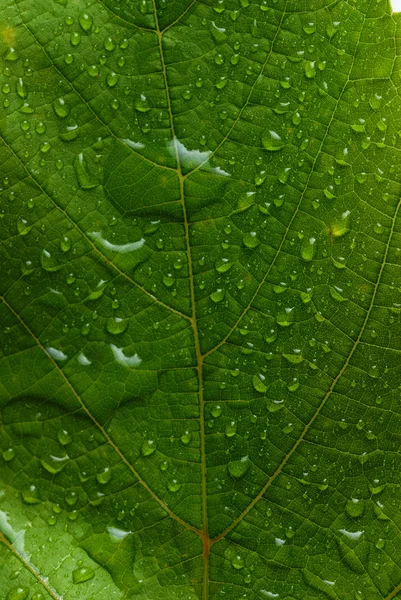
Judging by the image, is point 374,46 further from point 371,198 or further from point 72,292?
point 72,292

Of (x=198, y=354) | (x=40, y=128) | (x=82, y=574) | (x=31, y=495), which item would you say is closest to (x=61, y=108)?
(x=40, y=128)

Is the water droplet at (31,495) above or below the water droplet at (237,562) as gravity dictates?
above

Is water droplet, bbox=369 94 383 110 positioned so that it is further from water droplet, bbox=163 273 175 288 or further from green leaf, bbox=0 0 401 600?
water droplet, bbox=163 273 175 288

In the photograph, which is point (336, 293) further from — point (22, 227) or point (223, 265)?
point (22, 227)

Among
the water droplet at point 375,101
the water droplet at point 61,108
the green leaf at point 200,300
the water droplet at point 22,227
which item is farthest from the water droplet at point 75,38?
the water droplet at point 375,101

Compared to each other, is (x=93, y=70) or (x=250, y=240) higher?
(x=93, y=70)

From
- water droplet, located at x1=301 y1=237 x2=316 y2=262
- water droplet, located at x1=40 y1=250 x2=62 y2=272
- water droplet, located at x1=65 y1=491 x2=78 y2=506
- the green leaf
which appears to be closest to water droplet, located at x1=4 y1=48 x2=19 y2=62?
the green leaf

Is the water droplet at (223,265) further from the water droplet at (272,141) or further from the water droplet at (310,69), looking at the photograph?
the water droplet at (310,69)
